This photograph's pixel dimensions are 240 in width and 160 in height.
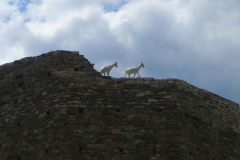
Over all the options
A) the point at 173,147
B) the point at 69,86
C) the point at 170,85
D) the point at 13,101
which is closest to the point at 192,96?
the point at 170,85

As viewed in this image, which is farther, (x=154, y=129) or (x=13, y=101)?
(x=13, y=101)

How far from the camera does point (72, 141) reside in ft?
60.6

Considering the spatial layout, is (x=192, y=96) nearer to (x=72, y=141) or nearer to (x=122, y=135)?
(x=122, y=135)

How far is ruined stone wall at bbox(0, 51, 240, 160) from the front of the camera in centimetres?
1858

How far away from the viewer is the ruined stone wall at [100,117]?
18.6 m

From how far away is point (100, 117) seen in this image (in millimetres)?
18922

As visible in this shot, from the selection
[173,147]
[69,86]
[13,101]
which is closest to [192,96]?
[173,147]

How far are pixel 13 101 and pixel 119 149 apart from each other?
3.74 metres

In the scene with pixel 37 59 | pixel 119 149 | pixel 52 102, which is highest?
pixel 37 59

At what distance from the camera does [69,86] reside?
1936 cm

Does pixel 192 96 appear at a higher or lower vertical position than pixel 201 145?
higher

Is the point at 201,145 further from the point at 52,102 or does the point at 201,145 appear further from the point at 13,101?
the point at 13,101

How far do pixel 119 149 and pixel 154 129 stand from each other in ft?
3.72

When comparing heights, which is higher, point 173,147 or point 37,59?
point 37,59
